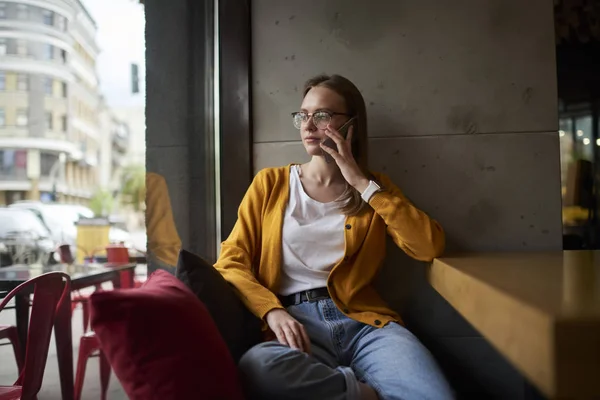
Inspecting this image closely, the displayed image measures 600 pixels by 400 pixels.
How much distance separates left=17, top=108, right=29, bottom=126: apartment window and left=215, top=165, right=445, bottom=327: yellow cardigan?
0.67 metres

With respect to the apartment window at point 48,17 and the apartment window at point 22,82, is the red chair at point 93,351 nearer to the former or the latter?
the apartment window at point 22,82

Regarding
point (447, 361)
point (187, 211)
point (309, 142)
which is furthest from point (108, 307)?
point (447, 361)

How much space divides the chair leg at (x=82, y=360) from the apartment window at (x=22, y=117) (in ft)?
2.29

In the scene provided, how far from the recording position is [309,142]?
160 cm

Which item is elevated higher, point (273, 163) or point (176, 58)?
point (176, 58)

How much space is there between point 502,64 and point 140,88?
1334mm

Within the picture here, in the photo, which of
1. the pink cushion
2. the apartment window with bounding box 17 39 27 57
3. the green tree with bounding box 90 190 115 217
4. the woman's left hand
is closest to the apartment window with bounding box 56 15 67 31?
the apartment window with bounding box 17 39 27 57

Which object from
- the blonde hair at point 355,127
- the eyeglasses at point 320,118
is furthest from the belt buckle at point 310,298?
the eyeglasses at point 320,118

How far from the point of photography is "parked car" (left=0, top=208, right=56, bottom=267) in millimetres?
965

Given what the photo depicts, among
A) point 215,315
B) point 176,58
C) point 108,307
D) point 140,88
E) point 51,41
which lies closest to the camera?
point 108,307

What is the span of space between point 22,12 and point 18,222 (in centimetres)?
47

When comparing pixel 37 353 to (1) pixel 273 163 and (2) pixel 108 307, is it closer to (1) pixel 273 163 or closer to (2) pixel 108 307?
(2) pixel 108 307

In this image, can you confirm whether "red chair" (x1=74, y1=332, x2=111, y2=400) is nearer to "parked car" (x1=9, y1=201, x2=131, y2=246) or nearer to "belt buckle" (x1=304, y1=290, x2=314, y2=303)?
"parked car" (x1=9, y1=201, x2=131, y2=246)

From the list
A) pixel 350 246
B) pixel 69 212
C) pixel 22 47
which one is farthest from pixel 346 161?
pixel 22 47
